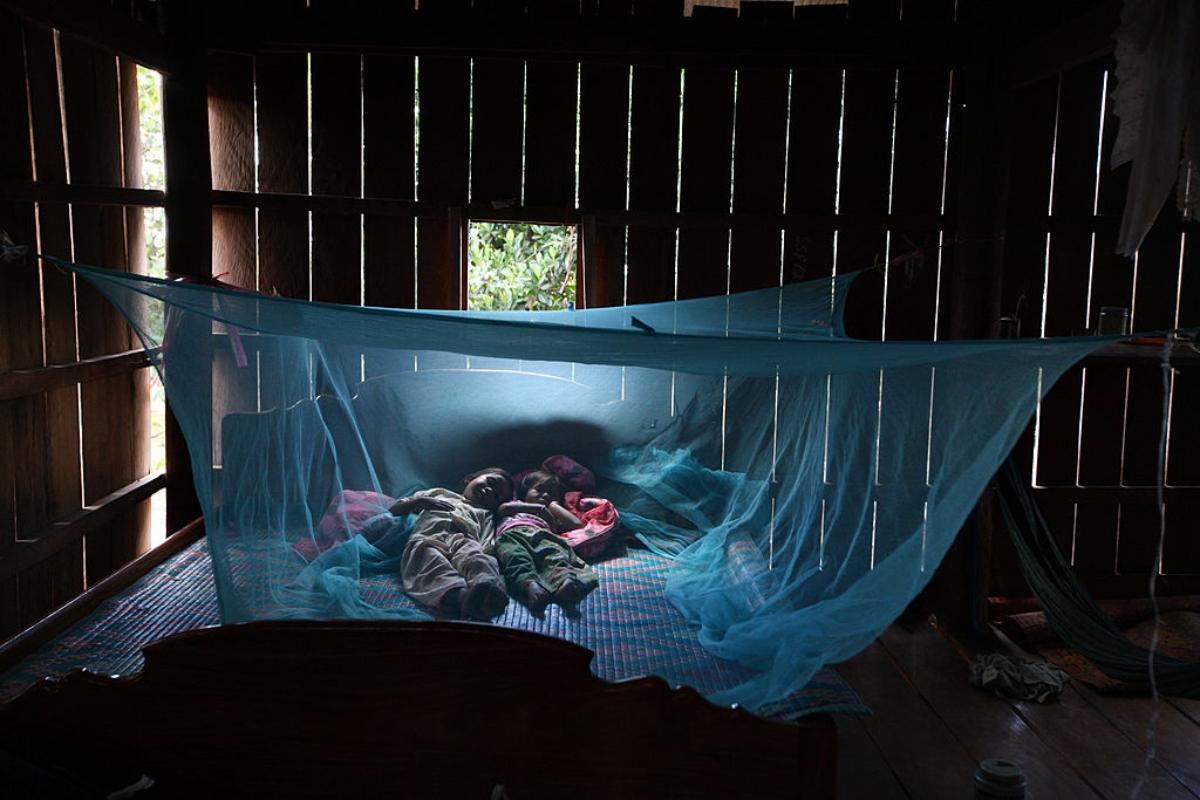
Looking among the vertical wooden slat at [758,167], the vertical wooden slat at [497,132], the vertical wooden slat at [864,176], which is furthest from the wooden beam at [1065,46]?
the vertical wooden slat at [497,132]

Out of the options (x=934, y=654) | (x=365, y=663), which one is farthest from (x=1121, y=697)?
(x=365, y=663)

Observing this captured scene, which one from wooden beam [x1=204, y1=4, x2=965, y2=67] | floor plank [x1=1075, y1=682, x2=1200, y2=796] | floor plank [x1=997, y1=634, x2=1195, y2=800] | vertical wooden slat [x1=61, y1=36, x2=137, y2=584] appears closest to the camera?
floor plank [x1=997, y1=634, x2=1195, y2=800]

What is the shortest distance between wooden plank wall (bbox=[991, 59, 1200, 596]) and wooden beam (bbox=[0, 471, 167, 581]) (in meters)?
3.17

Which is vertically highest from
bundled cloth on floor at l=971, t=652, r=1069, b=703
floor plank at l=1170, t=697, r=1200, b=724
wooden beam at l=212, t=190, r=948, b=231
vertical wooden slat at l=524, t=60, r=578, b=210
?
vertical wooden slat at l=524, t=60, r=578, b=210

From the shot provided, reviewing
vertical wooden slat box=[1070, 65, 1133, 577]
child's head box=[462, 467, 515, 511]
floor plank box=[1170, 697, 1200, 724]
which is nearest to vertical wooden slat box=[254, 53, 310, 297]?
child's head box=[462, 467, 515, 511]

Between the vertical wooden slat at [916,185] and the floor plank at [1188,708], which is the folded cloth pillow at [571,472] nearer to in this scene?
the vertical wooden slat at [916,185]

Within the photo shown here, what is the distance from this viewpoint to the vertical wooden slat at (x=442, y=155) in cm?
385

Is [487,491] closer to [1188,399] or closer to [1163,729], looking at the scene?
[1163,729]

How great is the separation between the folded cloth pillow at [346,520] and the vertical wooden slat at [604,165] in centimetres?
131

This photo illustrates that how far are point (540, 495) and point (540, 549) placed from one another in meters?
0.30

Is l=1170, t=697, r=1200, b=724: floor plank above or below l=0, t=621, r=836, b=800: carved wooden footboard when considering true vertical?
below

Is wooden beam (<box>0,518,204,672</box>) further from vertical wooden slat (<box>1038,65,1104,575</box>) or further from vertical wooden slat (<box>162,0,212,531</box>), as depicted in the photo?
vertical wooden slat (<box>1038,65,1104,575</box>)

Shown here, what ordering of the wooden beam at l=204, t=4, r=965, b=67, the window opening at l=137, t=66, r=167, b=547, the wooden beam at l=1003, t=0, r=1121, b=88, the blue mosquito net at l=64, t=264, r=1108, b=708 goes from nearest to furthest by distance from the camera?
the blue mosquito net at l=64, t=264, r=1108, b=708 → the wooden beam at l=1003, t=0, r=1121, b=88 → the wooden beam at l=204, t=4, r=965, b=67 → the window opening at l=137, t=66, r=167, b=547

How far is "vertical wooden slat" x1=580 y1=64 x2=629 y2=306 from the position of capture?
12.7ft
